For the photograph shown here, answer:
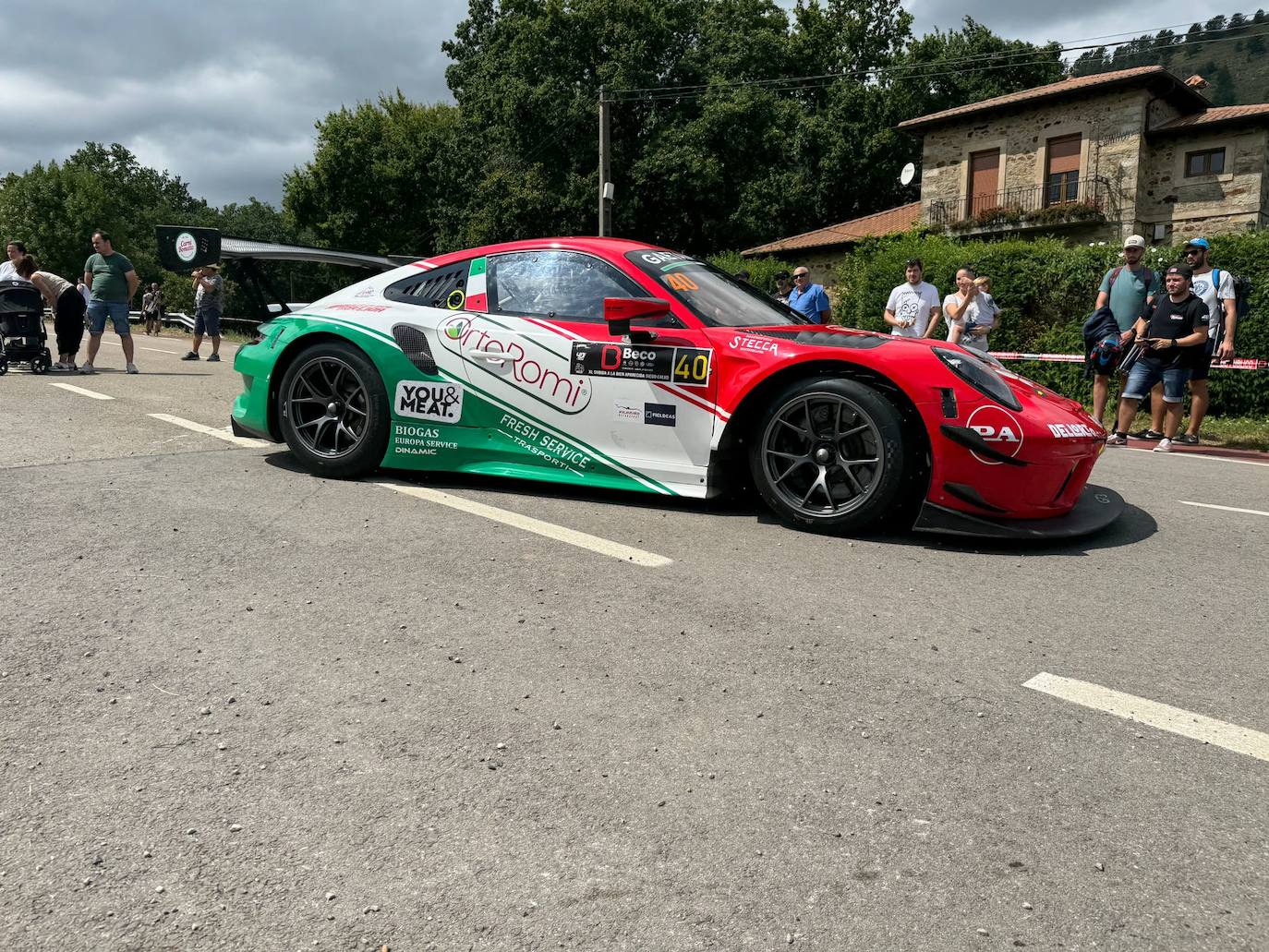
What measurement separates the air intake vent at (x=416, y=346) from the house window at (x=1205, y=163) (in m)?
32.7

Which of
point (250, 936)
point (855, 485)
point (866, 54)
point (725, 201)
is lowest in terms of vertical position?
point (250, 936)

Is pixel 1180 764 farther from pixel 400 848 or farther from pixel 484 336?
pixel 484 336

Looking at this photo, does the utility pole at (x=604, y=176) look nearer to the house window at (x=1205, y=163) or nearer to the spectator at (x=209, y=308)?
the spectator at (x=209, y=308)

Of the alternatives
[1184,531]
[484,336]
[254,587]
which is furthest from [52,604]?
[1184,531]

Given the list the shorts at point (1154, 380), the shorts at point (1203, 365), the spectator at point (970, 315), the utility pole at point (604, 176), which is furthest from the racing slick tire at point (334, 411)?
the utility pole at point (604, 176)

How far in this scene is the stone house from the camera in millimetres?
30219

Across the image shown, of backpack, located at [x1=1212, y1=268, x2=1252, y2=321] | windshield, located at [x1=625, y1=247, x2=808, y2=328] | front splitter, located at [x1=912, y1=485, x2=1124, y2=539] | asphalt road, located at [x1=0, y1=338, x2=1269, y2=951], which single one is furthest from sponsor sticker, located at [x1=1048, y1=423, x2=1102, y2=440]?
backpack, located at [x1=1212, y1=268, x2=1252, y2=321]

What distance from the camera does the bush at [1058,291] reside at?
11305 millimetres

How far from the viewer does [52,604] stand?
333 centimetres

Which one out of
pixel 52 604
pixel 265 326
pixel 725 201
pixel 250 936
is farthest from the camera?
pixel 725 201

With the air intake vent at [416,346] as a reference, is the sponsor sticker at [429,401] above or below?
below

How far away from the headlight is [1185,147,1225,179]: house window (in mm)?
31901

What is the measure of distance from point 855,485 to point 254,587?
2.58 m

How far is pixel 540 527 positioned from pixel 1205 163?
33.3 meters
